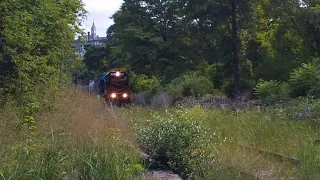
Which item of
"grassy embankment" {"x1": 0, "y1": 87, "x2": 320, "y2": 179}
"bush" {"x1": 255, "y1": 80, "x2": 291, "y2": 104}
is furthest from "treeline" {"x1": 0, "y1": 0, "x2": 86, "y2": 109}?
"bush" {"x1": 255, "y1": 80, "x2": 291, "y2": 104}

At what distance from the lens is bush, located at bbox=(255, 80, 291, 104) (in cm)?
2823

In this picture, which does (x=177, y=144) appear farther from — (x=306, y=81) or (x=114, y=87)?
(x=114, y=87)

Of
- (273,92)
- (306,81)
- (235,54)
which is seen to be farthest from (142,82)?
(306,81)

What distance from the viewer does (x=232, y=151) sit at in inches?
400

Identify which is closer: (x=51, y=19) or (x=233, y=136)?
(x=233, y=136)

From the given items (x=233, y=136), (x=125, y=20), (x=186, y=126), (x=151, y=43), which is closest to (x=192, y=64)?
(x=151, y=43)

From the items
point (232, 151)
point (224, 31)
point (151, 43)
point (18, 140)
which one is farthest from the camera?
point (151, 43)

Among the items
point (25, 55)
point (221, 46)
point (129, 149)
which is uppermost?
point (221, 46)

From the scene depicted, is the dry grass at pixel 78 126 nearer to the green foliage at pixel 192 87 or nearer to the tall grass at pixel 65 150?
the tall grass at pixel 65 150

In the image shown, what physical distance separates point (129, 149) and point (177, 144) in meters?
1.00

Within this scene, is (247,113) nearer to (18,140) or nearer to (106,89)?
(18,140)

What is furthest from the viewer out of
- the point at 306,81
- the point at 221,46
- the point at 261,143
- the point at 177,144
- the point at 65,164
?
the point at 221,46

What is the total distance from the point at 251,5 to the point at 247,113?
25.4 meters

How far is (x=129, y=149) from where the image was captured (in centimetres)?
980
